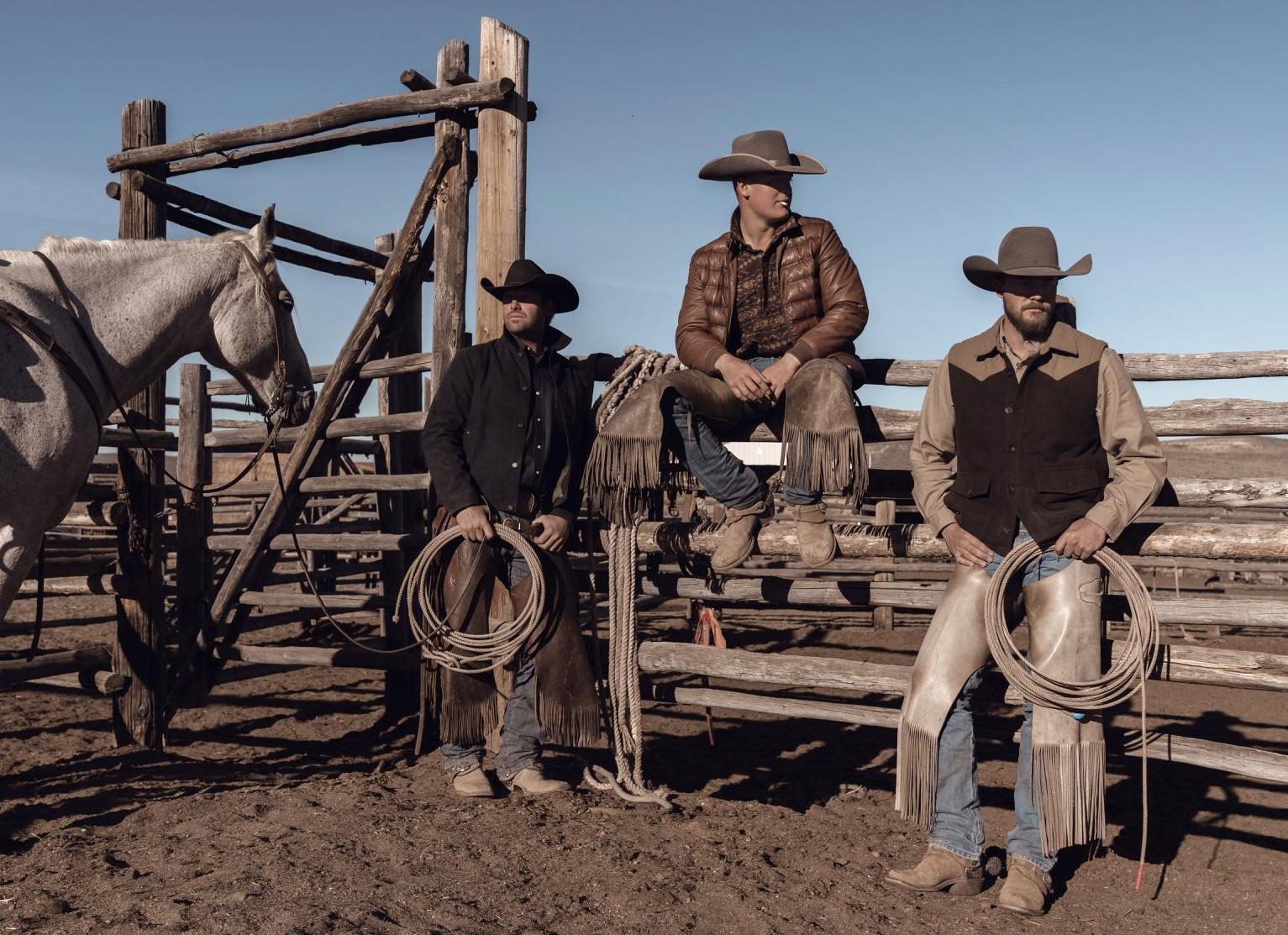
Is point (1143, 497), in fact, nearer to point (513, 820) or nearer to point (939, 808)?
point (939, 808)

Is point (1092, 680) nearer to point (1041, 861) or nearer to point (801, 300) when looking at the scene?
point (1041, 861)

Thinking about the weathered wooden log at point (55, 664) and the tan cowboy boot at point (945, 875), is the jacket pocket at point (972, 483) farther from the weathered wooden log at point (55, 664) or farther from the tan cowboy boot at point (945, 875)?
the weathered wooden log at point (55, 664)

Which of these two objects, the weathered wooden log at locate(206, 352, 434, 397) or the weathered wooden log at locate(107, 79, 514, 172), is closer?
the weathered wooden log at locate(107, 79, 514, 172)

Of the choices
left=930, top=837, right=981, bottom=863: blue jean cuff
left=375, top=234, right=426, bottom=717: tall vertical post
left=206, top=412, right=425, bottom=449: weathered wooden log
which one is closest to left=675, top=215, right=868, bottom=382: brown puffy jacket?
left=206, top=412, right=425, bottom=449: weathered wooden log

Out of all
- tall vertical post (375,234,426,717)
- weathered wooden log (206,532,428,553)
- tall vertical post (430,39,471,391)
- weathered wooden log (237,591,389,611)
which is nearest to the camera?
tall vertical post (430,39,471,391)

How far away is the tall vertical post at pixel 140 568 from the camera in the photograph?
612 centimetres

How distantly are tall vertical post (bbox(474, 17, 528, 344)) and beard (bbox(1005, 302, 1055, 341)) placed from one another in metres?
2.61

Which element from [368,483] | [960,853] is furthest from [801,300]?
[368,483]

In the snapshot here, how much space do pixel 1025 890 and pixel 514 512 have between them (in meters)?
2.50

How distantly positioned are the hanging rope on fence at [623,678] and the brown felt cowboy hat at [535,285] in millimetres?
1114

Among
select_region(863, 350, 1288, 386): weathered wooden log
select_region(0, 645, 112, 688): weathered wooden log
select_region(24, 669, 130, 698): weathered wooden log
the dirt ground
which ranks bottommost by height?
the dirt ground

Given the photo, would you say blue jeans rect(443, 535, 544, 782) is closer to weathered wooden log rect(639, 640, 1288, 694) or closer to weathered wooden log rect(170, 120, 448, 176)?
weathered wooden log rect(639, 640, 1288, 694)

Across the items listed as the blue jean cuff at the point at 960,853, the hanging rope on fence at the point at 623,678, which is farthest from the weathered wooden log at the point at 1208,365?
the hanging rope on fence at the point at 623,678

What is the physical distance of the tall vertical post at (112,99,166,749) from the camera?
6125 millimetres
